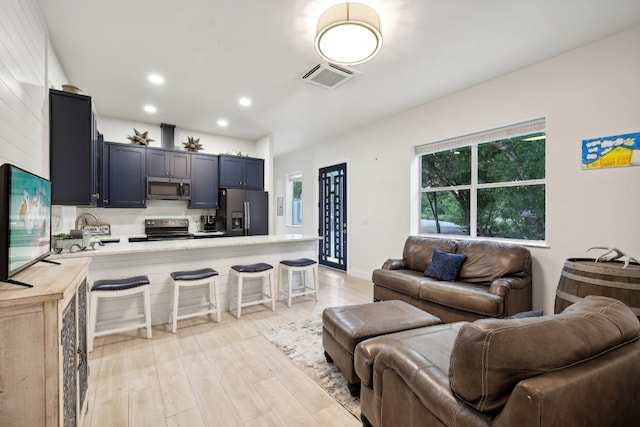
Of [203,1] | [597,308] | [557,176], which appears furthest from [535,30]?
[203,1]

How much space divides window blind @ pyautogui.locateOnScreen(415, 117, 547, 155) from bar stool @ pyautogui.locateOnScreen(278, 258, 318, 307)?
8.01 ft

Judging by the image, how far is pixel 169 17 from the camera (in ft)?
8.01

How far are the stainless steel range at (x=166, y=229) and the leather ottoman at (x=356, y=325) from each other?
152 inches

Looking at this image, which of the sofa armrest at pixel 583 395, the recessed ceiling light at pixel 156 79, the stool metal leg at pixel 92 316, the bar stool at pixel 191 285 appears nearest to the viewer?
the sofa armrest at pixel 583 395

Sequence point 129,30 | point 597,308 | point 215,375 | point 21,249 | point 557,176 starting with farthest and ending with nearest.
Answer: point 557,176, point 129,30, point 215,375, point 21,249, point 597,308

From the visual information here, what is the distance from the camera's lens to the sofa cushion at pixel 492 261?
10.0 feet

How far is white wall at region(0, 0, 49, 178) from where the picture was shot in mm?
1727

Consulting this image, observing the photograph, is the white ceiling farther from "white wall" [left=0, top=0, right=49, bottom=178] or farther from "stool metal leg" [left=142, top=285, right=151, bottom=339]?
"stool metal leg" [left=142, top=285, right=151, bottom=339]

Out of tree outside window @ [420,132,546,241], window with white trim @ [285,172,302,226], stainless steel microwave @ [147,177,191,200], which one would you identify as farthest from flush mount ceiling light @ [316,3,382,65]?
window with white trim @ [285,172,302,226]

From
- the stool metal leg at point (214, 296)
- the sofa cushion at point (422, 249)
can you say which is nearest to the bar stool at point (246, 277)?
the stool metal leg at point (214, 296)

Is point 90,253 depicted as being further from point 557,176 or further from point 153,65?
point 557,176

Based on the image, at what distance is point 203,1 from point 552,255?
4.08 meters

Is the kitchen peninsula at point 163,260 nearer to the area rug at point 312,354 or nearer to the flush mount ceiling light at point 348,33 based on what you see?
the area rug at point 312,354

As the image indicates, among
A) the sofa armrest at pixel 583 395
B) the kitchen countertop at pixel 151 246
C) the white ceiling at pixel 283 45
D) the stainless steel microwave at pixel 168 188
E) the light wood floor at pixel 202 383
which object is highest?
the white ceiling at pixel 283 45
